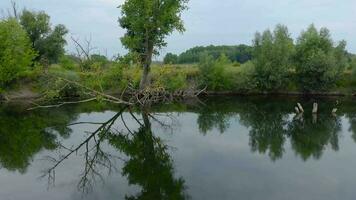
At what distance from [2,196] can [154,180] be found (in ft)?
16.0

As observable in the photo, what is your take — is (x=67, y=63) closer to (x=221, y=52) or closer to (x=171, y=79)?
(x=171, y=79)

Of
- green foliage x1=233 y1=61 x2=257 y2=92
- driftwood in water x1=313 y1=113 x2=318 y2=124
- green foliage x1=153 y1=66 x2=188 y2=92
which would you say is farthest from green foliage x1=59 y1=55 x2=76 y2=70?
driftwood in water x1=313 y1=113 x2=318 y2=124

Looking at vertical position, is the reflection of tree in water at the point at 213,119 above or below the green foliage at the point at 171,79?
below

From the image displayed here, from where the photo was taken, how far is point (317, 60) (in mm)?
52688

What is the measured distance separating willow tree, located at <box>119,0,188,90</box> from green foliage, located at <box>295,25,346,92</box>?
2046 cm

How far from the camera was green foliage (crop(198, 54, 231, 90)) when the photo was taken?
54.0 m

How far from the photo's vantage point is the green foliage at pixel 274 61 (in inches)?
2089

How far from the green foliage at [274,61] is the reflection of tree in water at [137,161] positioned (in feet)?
99.4

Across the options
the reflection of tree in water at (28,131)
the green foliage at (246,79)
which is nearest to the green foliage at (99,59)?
the reflection of tree in water at (28,131)

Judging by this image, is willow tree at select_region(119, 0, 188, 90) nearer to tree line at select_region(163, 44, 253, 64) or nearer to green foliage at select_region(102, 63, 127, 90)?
green foliage at select_region(102, 63, 127, 90)

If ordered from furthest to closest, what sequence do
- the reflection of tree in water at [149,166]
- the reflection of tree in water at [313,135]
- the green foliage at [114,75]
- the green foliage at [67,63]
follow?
the green foliage at [67,63] → the green foliage at [114,75] → the reflection of tree in water at [313,135] → the reflection of tree in water at [149,166]

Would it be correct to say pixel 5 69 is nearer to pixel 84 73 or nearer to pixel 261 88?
pixel 84 73

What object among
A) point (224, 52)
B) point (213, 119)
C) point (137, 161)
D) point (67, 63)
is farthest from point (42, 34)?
point (137, 161)

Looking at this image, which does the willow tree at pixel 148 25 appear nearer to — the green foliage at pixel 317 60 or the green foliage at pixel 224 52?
the green foliage at pixel 317 60
